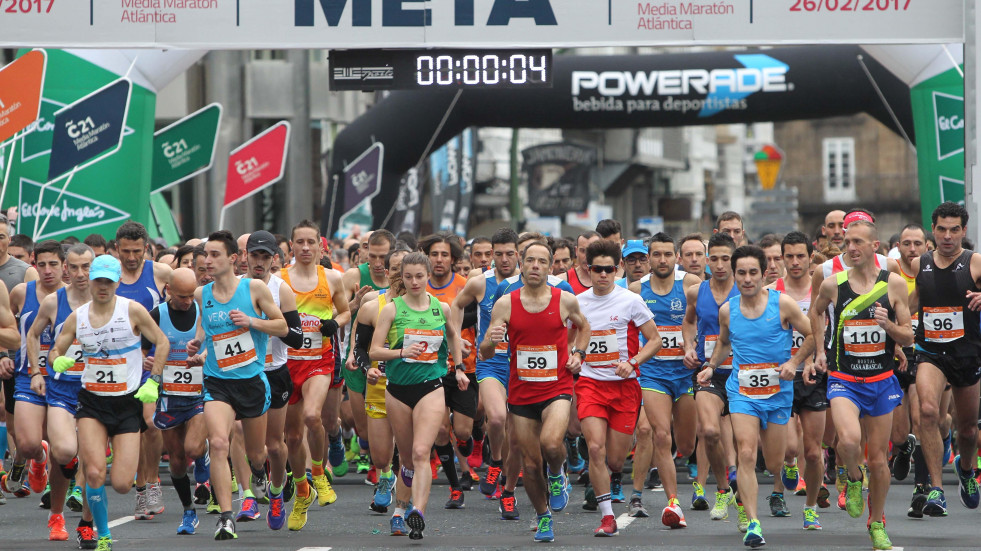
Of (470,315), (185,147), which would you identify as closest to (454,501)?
(470,315)

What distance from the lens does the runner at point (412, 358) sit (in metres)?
9.22

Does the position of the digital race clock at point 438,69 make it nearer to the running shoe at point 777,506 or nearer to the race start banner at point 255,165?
the race start banner at point 255,165

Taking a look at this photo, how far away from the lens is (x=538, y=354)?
360 inches

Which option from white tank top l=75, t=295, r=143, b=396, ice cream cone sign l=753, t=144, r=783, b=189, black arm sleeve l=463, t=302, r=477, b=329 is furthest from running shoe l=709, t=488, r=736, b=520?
ice cream cone sign l=753, t=144, r=783, b=189

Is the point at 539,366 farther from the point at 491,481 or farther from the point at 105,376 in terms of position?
the point at 105,376

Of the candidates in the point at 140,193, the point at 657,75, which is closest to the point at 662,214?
the point at 657,75

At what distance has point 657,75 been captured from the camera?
19984mm

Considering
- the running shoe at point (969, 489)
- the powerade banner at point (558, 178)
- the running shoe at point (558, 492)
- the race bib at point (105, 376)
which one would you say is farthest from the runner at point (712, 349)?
the powerade banner at point (558, 178)

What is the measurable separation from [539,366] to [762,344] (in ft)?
4.52

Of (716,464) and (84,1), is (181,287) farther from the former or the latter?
(84,1)

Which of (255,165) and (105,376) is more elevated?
(255,165)

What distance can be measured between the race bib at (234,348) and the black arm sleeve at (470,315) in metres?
2.00

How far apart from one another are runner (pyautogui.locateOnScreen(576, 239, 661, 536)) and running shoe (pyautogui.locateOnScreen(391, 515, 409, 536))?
1.25 m

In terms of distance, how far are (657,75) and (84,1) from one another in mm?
8791
